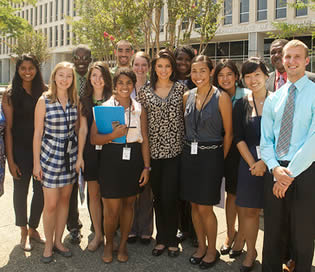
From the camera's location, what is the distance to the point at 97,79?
394 cm

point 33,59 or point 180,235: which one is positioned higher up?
point 33,59

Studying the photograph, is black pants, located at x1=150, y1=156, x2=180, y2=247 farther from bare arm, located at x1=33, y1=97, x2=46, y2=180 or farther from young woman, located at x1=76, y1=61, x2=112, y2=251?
bare arm, located at x1=33, y1=97, x2=46, y2=180

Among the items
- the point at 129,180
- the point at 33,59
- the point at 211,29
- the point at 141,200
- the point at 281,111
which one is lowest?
the point at 141,200

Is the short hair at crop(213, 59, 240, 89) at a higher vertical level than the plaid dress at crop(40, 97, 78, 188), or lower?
higher

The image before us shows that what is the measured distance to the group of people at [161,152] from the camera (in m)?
3.40

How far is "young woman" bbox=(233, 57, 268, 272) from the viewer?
3.40 m

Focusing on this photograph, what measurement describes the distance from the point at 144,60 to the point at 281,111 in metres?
2.19

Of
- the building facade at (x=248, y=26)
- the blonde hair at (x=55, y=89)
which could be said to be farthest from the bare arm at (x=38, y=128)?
the building facade at (x=248, y=26)

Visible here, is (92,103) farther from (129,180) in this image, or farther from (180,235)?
(180,235)

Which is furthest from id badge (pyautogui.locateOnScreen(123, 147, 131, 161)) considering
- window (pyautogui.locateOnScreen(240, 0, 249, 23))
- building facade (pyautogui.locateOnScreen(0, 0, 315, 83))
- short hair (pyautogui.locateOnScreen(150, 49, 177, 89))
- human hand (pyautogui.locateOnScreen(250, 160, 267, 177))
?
window (pyautogui.locateOnScreen(240, 0, 249, 23))

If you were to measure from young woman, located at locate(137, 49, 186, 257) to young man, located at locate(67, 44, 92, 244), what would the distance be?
3.24 feet

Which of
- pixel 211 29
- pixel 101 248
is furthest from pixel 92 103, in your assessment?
pixel 211 29

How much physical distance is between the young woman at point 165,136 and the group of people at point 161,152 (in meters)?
0.01

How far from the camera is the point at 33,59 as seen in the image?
4.12m
